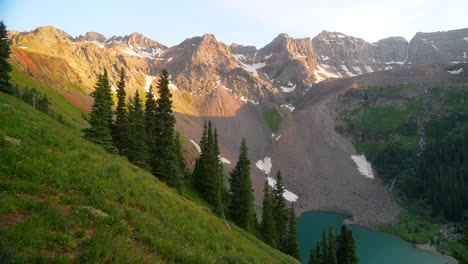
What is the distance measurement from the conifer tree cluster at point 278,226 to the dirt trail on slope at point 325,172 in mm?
60641

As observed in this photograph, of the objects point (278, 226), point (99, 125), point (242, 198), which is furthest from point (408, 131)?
point (99, 125)

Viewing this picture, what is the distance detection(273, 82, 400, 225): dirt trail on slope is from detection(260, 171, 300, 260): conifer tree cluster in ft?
199

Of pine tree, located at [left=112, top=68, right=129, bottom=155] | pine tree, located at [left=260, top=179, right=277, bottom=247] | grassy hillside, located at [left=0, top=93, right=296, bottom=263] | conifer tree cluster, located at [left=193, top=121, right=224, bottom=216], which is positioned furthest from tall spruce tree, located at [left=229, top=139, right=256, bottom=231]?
grassy hillside, located at [left=0, top=93, right=296, bottom=263]

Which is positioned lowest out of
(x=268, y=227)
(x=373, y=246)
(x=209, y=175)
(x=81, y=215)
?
(x=373, y=246)

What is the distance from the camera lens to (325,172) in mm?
131375

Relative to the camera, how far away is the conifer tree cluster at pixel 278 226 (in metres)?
45.1

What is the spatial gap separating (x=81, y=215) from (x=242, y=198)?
39786 mm

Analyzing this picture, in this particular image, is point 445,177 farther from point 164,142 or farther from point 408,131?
point 164,142

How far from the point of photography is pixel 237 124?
565 ft

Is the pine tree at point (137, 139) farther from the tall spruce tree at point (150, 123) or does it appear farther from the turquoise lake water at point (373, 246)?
the turquoise lake water at point (373, 246)

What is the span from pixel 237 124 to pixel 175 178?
138417 millimetres

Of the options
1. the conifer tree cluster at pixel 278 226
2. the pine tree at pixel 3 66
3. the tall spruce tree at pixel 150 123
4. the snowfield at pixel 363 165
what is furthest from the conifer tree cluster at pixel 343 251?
the snowfield at pixel 363 165

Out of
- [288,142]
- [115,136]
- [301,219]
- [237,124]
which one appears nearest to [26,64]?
[115,136]

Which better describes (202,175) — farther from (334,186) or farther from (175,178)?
(334,186)
